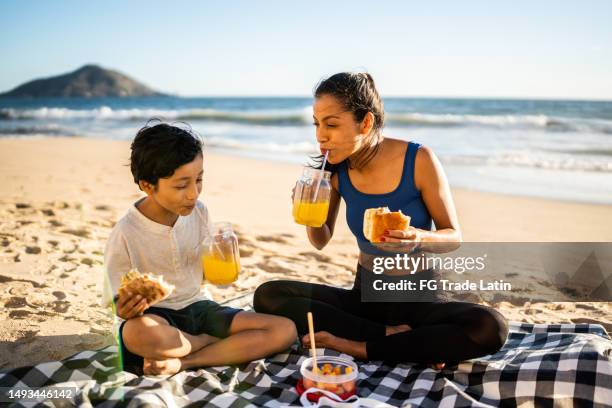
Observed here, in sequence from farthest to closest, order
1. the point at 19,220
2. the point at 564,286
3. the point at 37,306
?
the point at 19,220, the point at 564,286, the point at 37,306

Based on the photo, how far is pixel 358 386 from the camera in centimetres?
293

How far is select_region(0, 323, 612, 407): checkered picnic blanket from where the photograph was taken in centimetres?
262

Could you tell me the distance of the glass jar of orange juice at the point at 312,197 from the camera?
3.13 meters

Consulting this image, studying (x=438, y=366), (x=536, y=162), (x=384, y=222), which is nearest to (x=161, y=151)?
(x=384, y=222)

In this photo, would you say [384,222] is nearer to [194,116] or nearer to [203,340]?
[203,340]

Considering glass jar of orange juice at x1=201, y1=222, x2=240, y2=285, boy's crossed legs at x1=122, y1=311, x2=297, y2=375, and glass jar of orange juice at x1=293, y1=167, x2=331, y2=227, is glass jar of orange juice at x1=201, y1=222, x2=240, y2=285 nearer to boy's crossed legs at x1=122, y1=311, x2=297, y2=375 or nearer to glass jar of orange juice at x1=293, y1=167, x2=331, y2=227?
boy's crossed legs at x1=122, y1=311, x2=297, y2=375

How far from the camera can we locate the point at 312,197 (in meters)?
3.18

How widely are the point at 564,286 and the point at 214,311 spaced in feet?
10.4

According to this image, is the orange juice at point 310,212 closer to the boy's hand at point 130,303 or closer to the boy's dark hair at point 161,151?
the boy's dark hair at point 161,151

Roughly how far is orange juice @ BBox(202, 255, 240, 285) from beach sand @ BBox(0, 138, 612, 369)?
1057 mm

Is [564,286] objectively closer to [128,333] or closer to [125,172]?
[128,333]

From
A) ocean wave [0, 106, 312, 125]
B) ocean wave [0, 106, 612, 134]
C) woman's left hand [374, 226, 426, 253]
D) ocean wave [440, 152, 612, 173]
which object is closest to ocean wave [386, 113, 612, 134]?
ocean wave [0, 106, 612, 134]

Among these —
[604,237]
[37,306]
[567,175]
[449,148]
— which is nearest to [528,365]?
[37,306]

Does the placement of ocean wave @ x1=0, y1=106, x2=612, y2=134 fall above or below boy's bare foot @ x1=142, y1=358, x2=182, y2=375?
above
